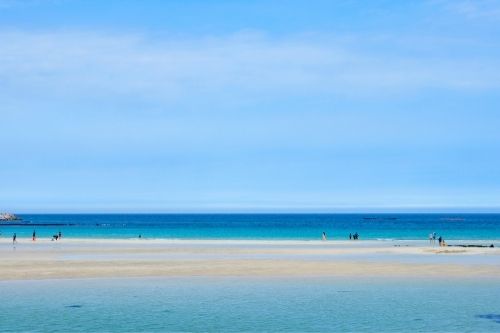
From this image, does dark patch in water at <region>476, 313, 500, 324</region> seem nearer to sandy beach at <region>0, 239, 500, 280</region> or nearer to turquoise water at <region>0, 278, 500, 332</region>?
turquoise water at <region>0, 278, 500, 332</region>

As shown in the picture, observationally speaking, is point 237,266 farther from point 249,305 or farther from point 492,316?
point 492,316

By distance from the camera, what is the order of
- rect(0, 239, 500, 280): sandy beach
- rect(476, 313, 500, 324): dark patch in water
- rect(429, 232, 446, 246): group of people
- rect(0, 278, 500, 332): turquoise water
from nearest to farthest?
rect(0, 278, 500, 332): turquoise water < rect(476, 313, 500, 324): dark patch in water < rect(0, 239, 500, 280): sandy beach < rect(429, 232, 446, 246): group of people

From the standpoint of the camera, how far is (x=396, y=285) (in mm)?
33094

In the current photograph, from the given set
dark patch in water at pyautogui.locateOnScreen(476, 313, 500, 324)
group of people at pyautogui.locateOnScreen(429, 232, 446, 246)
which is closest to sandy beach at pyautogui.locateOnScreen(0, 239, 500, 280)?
dark patch in water at pyautogui.locateOnScreen(476, 313, 500, 324)

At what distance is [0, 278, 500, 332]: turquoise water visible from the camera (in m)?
23.1

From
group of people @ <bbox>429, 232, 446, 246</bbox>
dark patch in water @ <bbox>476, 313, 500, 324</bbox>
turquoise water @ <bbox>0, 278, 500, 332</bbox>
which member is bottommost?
turquoise water @ <bbox>0, 278, 500, 332</bbox>

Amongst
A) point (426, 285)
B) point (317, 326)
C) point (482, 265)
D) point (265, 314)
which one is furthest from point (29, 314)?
point (482, 265)

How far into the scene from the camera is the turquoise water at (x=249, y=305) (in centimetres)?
2311


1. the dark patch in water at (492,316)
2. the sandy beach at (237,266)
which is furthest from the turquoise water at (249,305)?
the sandy beach at (237,266)

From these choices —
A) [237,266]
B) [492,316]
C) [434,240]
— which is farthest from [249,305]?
[434,240]

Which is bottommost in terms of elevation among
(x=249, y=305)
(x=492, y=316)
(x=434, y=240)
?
(x=249, y=305)

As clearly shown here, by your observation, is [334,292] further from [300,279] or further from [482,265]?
[482,265]

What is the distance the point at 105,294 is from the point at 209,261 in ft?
60.3

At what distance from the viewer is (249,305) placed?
2717 cm
